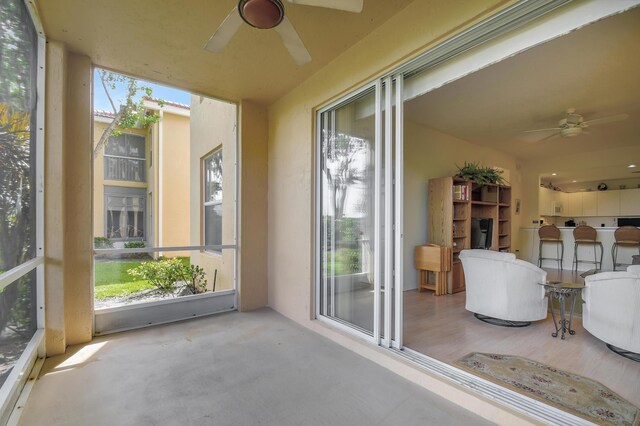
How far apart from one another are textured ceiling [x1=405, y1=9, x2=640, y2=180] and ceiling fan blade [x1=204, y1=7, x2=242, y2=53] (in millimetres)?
2618

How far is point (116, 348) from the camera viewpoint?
275 cm

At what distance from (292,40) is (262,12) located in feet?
1.08

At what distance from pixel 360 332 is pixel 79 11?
3485 mm

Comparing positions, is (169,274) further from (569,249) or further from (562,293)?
(569,249)

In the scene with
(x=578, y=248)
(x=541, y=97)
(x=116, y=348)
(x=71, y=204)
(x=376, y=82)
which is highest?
(x=541, y=97)

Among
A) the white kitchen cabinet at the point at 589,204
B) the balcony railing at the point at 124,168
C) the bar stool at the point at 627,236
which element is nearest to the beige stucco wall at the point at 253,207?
the balcony railing at the point at 124,168

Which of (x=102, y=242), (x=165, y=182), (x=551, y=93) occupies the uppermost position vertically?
(x=551, y=93)

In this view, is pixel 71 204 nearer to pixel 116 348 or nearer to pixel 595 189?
pixel 116 348

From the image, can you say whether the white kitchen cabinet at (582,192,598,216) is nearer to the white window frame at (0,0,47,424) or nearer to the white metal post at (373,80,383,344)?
the white metal post at (373,80,383,344)

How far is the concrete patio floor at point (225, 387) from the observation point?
1786mm

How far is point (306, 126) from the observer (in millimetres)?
3371

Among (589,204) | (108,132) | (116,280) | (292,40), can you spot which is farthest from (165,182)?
(589,204)

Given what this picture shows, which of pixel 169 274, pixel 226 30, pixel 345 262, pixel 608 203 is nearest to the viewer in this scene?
pixel 226 30

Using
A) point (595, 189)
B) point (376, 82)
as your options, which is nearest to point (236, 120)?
point (376, 82)
